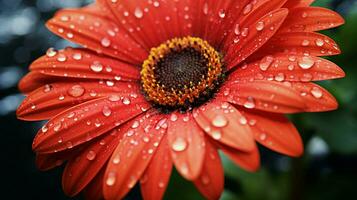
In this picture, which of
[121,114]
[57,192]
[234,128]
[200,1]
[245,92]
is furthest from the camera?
[57,192]

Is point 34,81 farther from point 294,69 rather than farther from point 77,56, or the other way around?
point 294,69

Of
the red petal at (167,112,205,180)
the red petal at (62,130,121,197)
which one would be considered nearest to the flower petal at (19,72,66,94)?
the red petal at (62,130,121,197)

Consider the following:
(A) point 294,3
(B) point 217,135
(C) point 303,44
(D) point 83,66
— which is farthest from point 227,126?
(D) point 83,66

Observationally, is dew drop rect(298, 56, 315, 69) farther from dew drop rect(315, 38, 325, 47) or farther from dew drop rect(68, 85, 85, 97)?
dew drop rect(68, 85, 85, 97)

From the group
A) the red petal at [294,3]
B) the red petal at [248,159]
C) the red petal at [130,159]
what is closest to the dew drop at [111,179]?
the red petal at [130,159]

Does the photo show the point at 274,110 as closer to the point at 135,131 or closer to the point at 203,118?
the point at 203,118

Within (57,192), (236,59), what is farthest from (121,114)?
(57,192)
